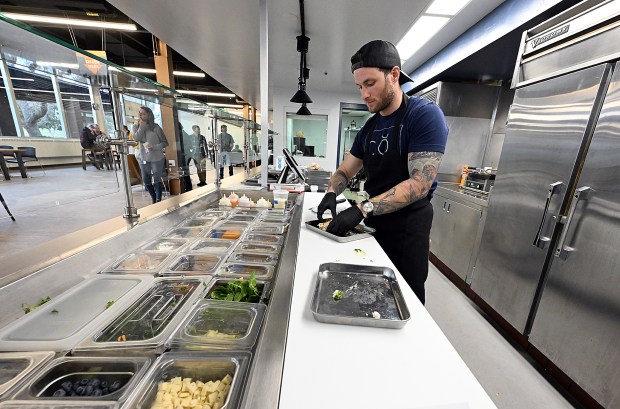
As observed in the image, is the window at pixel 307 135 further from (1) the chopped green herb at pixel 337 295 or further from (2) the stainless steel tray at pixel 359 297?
(1) the chopped green herb at pixel 337 295

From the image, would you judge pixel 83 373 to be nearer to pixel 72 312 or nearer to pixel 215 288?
pixel 72 312

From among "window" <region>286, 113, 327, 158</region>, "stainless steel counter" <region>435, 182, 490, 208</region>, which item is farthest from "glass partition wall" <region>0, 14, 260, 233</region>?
"window" <region>286, 113, 327, 158</region>

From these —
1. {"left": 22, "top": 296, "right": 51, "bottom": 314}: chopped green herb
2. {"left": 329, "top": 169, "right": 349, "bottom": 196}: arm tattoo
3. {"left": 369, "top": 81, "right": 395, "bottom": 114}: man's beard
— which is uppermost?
{"left": 369, "top": 81, "right": 395, "bottom": 114}: man's beard

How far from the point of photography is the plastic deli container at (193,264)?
110cm

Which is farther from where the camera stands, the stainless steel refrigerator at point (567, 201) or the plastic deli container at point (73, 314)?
the stainless steel refrigerator at point (567, 201)

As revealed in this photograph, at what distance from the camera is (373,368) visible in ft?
1.64

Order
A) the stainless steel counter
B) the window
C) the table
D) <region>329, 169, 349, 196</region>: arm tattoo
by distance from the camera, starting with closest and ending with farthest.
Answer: <region>329, 169, 349, 196</region>: arm tattoo → the table → the stainless steel counter → the window

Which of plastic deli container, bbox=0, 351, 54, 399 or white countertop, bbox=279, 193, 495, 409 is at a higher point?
white countertop, bbox=279, 193, 495, 409

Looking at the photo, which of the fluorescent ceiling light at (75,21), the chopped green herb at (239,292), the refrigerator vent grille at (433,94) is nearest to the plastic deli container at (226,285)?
the chopped green herb at (239,292)

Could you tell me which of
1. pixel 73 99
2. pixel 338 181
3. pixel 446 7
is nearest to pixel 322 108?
pixel 446 7

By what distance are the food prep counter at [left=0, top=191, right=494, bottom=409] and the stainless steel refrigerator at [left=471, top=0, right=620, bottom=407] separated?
1.48m

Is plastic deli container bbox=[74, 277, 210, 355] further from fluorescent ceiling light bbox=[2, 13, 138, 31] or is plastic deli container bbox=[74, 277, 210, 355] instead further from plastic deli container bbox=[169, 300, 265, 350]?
fluorescent ceiling light bbox=[2, 13, 138, 31]

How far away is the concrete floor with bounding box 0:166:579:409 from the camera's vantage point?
1.60m

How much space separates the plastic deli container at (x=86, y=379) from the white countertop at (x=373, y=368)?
0.44m
